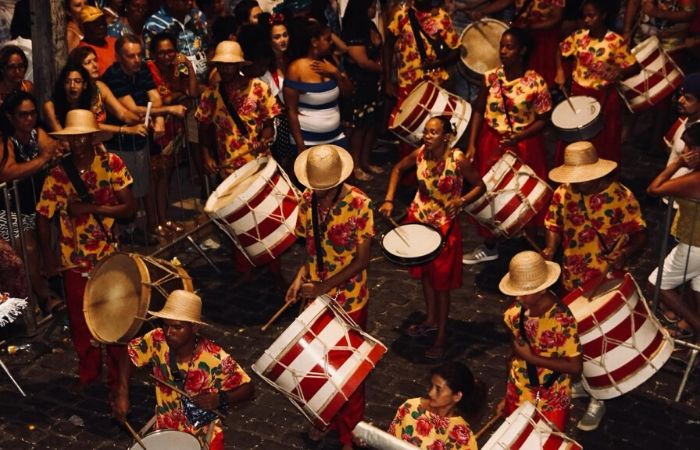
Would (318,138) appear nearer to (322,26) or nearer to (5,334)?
(322,26)

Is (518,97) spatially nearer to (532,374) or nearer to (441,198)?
(441,198)

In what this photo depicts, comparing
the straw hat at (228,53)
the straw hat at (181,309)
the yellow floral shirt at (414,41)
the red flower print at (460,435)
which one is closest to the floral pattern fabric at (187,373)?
the straw hat at (181,309)

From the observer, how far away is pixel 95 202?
10062 mm

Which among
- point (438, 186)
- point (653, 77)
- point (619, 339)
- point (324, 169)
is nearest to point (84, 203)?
point (324, 169)

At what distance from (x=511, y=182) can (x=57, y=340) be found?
4.25 meters

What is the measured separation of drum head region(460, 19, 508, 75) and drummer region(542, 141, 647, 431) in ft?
12.4

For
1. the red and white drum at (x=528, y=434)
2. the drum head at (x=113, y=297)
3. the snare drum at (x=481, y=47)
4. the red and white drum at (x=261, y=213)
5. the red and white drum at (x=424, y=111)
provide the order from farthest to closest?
the snare drum at (x=481, y=47) < the red and white drum at (x=424, y=111) < the red and white drum at (x=261, y=213) < the drum head at (x=113, y=297) < the red and white drum at (x=528, y=434)

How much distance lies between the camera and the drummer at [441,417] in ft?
25.6

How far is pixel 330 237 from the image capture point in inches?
377

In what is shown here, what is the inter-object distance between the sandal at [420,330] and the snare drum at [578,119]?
233cm

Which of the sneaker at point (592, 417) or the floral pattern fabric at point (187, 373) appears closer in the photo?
the floral pattern fabric at point (187, 373)

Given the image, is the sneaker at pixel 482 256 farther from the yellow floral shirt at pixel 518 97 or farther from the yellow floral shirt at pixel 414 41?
the yellow floral shirt at pixel 414 41

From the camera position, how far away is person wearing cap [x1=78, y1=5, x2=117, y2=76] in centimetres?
1261

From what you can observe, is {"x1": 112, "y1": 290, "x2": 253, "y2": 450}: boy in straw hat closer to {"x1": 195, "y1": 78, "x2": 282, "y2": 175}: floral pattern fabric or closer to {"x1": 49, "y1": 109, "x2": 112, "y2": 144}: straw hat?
{"x1": 49, "y1": 109, "x2": 112, "y2": 144}: straw hat
